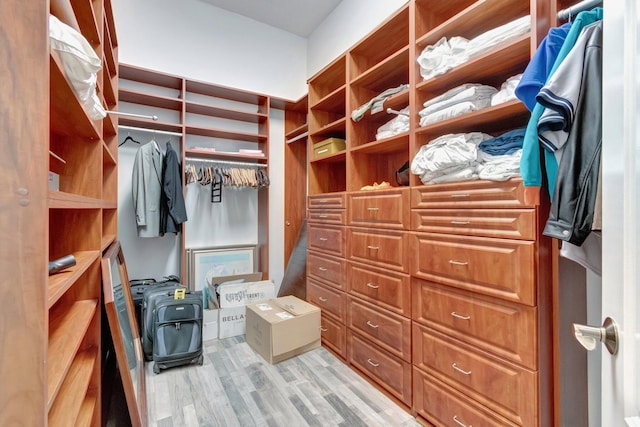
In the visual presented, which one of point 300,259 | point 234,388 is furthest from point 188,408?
point 300,259

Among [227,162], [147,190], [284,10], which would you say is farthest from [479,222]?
[284,10]

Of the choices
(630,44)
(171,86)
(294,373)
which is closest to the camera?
(630,44)

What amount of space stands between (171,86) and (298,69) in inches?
58.7

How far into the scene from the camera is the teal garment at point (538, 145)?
106cm

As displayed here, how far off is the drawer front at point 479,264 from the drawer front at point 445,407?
549 mm

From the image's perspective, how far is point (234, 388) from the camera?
1.96m

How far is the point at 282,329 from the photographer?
2.29m

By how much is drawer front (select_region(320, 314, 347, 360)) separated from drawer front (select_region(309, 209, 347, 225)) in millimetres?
804

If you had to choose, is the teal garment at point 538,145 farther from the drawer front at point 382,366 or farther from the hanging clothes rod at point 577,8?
the drawer front at point 382,366

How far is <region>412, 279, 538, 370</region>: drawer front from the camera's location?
122cm

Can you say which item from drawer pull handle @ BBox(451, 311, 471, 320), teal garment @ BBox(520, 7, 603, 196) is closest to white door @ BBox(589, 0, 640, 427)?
teal garment @ BBox(520, 7, 603, 196)

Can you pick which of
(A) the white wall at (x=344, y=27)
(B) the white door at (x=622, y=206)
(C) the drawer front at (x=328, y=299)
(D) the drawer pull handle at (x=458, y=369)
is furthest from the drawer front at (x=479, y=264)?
(A) the white wall at (x=344, y=27)

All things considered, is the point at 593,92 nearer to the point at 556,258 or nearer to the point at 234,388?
the point at 556,258

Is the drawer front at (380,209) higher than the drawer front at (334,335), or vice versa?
the drawer front at (380,209)
